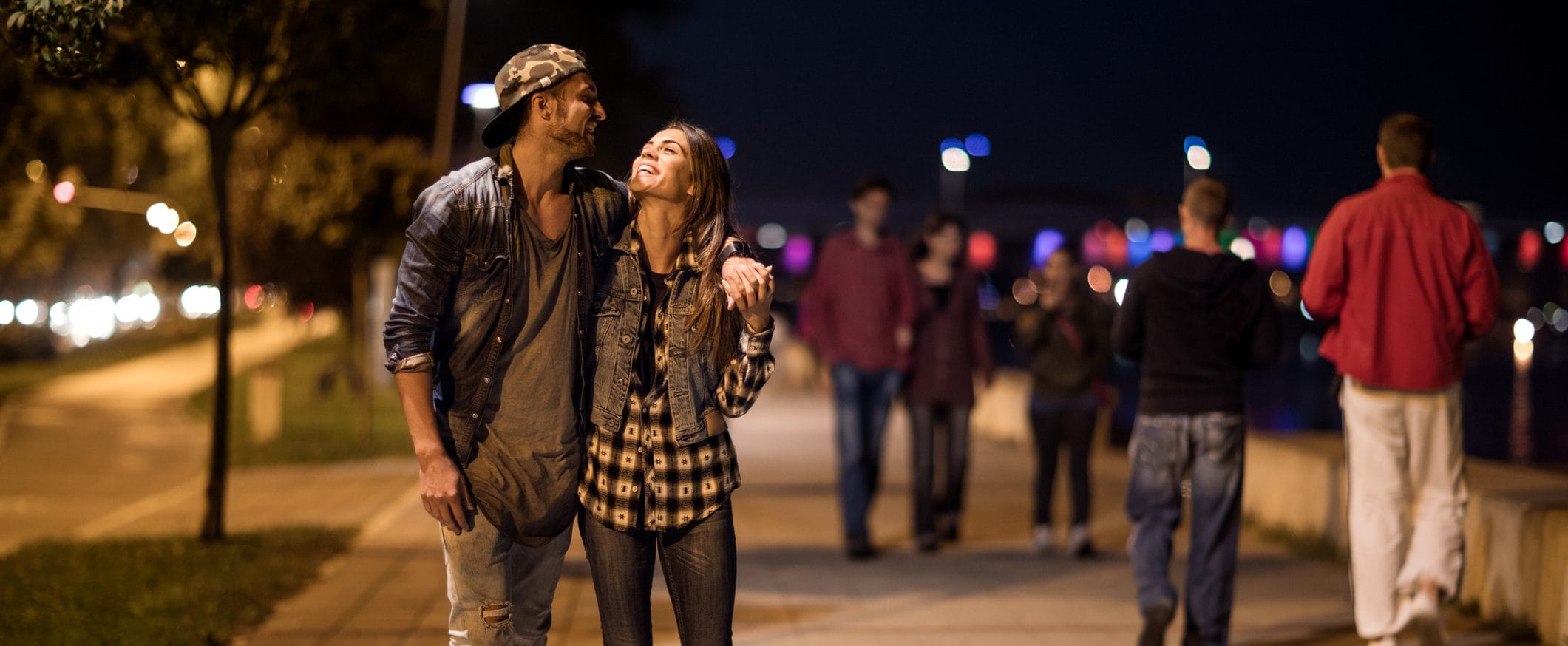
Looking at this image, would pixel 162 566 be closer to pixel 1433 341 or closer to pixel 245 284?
pixel 1433 341

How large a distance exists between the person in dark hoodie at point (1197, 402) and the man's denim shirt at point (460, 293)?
121 inches

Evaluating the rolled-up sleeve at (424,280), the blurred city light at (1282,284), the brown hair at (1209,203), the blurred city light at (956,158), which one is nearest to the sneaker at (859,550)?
the brown hair at (1209,203)

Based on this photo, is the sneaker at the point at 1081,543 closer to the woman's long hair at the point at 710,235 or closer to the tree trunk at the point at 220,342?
the tree trunk at the point at 220,342

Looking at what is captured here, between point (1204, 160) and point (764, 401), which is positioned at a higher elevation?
point (1204, 160)

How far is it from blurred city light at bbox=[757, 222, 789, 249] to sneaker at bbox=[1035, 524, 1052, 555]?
104 metres

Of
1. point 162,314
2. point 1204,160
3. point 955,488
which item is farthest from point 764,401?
point 162,314

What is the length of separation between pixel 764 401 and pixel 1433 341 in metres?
18.4

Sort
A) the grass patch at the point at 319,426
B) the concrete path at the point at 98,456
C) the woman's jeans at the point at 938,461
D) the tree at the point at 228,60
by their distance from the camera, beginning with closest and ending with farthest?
the tree at the point at 228,60
the woman's jeans at the point at 938,461
the concrete path at the point at 98,456
the grass patch at the point at 319,426

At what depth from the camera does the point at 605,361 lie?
12.4 feet

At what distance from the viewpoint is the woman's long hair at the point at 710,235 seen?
3789 mm

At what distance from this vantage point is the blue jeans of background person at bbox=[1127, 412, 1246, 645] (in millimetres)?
6051

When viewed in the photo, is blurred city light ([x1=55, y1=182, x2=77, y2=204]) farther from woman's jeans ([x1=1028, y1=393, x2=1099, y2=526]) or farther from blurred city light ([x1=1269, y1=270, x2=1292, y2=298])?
blurred city light ([x1=1269, y1=270, x2=1292, y2=298])

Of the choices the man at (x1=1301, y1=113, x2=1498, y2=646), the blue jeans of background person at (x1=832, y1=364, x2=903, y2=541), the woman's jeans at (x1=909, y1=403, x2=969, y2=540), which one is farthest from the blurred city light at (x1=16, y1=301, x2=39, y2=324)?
the man at (x1=1301, y1=113, x2=1498, y2=646)

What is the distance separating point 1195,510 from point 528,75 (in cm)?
349
